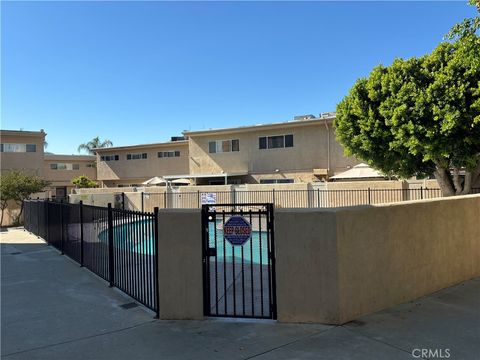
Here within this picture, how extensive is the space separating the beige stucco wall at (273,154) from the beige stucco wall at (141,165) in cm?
A: 505

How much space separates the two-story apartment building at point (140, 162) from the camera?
36834 mm

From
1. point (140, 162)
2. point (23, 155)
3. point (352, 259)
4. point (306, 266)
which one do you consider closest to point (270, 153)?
point (140, 162)

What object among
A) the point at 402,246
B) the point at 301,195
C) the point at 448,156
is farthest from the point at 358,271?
the point at 301,195

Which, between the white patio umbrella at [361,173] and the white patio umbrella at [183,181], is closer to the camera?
the white patio umbrella at [361,173]

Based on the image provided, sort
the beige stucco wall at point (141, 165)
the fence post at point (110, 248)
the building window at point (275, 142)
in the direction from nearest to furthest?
the fence post at point (110, 248)
the building window at point (275, 142)
the beige stucco wall at point (141, 165)

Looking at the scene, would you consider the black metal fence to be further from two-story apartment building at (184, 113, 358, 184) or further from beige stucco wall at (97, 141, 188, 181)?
beige stucco wall at (97, 141, 188, 181)

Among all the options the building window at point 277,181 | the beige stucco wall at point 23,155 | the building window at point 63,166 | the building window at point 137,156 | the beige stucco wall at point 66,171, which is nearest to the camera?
the building window at point 277,181

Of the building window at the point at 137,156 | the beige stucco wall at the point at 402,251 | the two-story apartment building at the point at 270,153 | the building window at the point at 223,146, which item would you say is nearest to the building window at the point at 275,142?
the two-story apartment building at the point at 270,153

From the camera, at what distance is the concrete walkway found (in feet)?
14.2

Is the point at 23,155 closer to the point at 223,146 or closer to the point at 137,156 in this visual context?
the point at 137,156

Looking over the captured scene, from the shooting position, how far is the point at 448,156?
37.2 feet

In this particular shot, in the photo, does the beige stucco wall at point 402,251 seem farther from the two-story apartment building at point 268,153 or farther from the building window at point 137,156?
the building window at point 137,156

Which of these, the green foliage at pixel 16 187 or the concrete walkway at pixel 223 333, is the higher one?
the green foliage at pixel 16 187

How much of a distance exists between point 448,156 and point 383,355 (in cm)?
901
